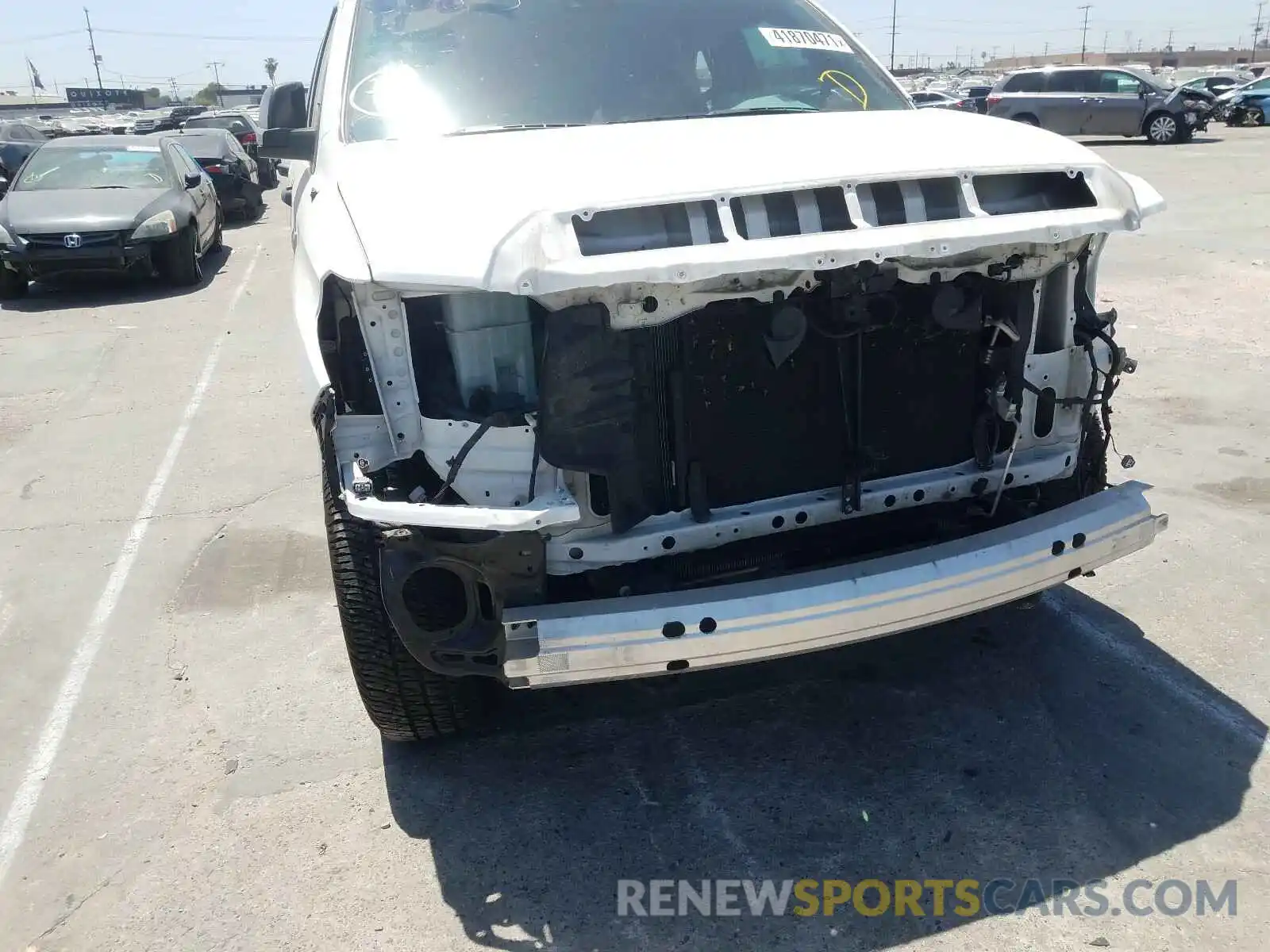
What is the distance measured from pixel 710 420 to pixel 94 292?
33.5ft

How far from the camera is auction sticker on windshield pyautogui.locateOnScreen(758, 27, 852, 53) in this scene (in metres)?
4.04

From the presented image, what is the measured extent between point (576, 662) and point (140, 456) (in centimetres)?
426

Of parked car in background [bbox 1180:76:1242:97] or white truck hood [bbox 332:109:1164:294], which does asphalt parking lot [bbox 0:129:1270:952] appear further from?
parked car in background [bbox 1180:76:1242:97]

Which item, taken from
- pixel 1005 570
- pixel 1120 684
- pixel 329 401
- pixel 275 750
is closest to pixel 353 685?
pixel 275 750

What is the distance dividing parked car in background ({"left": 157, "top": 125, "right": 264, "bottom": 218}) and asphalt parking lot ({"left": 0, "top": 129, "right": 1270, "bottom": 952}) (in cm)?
1160

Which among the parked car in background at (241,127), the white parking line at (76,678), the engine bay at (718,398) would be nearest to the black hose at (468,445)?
the engine bay at (718,398)

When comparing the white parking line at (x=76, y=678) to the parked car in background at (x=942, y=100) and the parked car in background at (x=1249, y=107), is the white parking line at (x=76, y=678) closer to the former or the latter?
the parked car in background at (x=942, y=100)

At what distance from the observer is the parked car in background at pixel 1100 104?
894 inches

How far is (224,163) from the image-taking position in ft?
51.4

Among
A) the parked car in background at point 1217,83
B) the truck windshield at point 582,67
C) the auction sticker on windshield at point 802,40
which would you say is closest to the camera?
the truck windshield at point 582,67

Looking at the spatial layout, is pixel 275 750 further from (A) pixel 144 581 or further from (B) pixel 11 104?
(B) pixel 11 104

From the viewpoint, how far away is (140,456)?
229 inches

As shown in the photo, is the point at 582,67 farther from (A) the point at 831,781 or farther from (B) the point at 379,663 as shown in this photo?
(A) the point at 831,781

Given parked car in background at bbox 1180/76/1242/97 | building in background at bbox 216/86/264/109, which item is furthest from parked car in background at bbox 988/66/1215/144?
building in background at bbox 216/86/264/109
